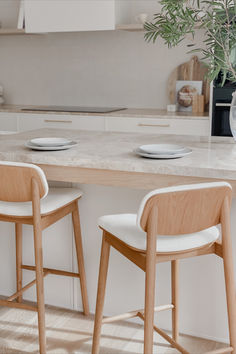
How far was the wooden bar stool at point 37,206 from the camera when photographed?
6.60 feet

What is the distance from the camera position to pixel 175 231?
1695mm

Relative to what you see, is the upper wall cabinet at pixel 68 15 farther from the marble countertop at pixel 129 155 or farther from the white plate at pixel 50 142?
the white plate at pixel 50 142

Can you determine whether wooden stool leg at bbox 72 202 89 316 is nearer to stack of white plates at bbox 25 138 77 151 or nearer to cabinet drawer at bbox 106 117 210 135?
stack of white plates at bbox 25 138 77 151

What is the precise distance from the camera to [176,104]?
14.9ft

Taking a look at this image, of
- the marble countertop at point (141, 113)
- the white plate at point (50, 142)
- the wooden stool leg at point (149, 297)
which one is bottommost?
the wooden stool leg at point (149, 297)

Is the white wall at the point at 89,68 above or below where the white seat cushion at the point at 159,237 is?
above

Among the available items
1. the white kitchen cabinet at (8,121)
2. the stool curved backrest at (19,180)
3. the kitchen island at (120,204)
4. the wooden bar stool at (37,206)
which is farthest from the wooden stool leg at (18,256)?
the white kitchen cabinet at (8,121)

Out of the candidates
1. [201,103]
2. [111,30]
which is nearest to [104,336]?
[201,103]

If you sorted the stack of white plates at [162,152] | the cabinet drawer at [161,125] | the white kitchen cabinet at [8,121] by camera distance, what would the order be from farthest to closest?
the white kitchen cabinet at [8,121], the cabinet drawer at [161,125], the stack of white plates at [162,152]

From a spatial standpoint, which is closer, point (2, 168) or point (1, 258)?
point (2, 168)

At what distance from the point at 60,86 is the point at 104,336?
3182 mm

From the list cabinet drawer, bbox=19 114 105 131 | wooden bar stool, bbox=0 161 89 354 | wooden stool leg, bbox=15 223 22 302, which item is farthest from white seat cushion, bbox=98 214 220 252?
cabinet drawer, bbox=19 114 105 131

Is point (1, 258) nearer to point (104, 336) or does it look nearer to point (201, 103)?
point (104, 336)

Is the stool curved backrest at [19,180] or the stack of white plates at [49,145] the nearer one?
the stool curved backrest at [19,180]
